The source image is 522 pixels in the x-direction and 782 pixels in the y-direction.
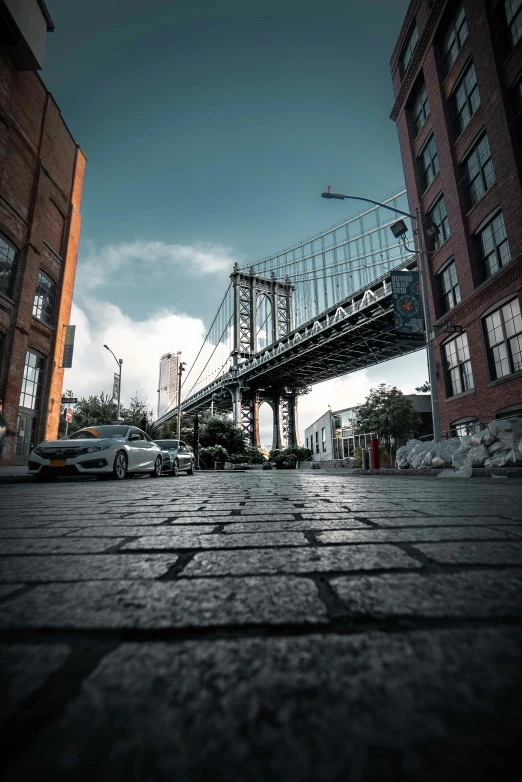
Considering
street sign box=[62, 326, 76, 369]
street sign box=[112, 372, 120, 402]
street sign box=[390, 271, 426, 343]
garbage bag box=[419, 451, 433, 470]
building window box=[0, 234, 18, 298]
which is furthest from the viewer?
street sign box=[112, 372, 120, 402]

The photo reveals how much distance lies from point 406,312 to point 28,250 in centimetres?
1458

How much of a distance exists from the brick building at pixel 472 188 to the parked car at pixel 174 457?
360 inches

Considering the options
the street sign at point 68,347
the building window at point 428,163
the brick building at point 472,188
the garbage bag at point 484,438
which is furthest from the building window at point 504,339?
the street sign at point 68,347

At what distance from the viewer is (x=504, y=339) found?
11695mm

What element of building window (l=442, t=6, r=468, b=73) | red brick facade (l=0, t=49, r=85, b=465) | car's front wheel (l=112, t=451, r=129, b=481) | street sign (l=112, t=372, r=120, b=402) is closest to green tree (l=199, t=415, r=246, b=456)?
street sign (l=112, t=372, r=120, b=402)

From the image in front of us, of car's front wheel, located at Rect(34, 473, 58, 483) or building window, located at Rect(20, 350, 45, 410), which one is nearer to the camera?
car's front wheel, located at Rect(34, 473, 58, 483)

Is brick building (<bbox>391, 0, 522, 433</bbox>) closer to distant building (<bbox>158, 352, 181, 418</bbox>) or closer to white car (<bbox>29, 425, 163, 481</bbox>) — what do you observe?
white car (<bbox>29, 425, 163, 481</bbox>)

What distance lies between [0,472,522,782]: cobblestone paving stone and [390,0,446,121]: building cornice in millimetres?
21175

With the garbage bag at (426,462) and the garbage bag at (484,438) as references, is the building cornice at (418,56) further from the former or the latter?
the garbage bag at (426,462)

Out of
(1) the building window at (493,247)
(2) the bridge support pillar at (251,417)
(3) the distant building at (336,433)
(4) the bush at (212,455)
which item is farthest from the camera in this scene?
(2) the bridge support pillar at (251,417)

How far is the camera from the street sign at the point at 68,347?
18398mm

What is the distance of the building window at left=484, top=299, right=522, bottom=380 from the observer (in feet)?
36.9

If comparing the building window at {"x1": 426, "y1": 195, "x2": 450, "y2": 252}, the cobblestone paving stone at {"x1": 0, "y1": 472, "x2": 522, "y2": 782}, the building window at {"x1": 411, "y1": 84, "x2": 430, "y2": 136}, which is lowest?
the cobblestone paving stone at {"x1": 0, "y1": 472, "x2": 522, "y2": 782}

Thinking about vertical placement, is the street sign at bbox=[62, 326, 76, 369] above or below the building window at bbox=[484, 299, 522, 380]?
above
